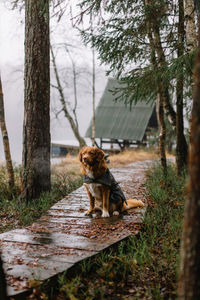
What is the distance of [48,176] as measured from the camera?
7145mm

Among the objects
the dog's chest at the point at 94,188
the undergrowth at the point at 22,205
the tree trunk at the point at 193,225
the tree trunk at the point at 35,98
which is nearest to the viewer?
the tree trunk at the point at 193,225

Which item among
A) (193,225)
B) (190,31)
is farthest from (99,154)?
(190,31)

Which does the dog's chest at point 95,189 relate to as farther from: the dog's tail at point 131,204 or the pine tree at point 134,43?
the pine tree at point 134,43

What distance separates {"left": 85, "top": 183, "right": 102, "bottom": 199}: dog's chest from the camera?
482 cm

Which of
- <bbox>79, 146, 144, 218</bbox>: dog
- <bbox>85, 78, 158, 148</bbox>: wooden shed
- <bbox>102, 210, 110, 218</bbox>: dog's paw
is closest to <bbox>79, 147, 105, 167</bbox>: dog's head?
<bbox>79, 146, 144, 218</bbox>: dog

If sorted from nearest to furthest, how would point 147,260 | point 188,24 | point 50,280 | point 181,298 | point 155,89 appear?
point 181,298 → point 50,280 → point 147,260 → point 188,24 → point 155,89

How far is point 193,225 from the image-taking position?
2.00m

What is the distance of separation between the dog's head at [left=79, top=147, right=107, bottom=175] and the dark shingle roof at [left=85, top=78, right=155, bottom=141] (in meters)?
16.9

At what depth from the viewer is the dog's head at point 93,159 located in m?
4.57

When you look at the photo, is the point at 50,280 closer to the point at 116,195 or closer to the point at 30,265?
the point at 30,265

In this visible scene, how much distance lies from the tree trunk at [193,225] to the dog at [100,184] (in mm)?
2671

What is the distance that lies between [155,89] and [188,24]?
5.95 ft

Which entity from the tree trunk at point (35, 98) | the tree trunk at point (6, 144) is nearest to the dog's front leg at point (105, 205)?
the tree trunk at point (35, 98)

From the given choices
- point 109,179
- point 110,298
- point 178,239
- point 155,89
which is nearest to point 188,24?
point 155,89
